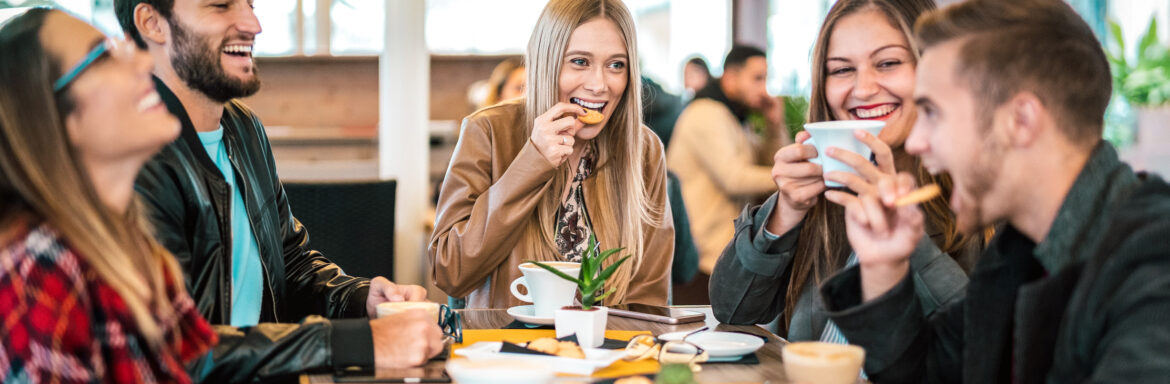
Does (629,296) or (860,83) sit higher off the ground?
(860,83)

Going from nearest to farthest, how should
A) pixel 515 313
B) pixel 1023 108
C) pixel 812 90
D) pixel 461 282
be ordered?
pixel 1023 108 < pixel 515 313 < pixel 812 90 < pixel 461 282

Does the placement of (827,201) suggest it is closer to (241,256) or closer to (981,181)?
(981,181)

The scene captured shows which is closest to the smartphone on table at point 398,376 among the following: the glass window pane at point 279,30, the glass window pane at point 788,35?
the glass window pane at point 279,30

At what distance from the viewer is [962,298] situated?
5.12 feet

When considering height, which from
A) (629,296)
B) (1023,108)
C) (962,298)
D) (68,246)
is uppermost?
(1023,108)

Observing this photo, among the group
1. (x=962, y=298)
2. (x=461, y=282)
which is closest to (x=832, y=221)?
(x=962, y=298)

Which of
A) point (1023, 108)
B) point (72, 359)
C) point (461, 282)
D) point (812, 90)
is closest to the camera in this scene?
point (72, 359)

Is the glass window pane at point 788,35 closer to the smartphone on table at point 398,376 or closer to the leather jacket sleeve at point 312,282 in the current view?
the leather jacket sleeve at point 312,282

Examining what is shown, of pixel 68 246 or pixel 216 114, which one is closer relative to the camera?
pixel 68 246

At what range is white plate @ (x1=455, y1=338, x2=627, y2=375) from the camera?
4.82ft

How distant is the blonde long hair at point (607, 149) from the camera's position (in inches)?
97.8

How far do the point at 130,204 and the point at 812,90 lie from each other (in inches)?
52.8

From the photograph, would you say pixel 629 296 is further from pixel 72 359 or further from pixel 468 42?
pixel 468 42

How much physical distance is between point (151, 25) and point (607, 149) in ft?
3.84
